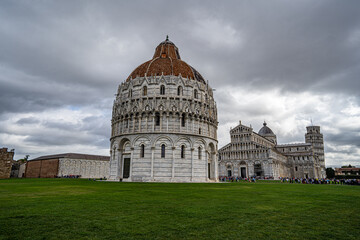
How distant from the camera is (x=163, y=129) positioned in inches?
1422

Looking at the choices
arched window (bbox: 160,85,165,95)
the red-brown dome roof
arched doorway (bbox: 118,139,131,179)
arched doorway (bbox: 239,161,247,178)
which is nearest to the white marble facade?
arched doorway (bbox: 118,139,131,179)

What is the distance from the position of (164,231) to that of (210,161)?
3588 cm

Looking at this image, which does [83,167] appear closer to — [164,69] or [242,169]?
[164,69]

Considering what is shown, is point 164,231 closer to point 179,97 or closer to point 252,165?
point 179,97

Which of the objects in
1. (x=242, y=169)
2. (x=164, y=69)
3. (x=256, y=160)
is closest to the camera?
(x=164, y=69)

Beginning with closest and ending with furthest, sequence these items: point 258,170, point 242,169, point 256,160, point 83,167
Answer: point 83,167 → point 258,170 → point 256,160 → point 242,169

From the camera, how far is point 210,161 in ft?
136

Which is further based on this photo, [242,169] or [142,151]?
[242,169]

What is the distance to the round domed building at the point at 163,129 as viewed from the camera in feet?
116

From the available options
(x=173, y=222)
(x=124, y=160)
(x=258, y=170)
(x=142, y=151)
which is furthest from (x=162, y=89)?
(x=258, y=170)

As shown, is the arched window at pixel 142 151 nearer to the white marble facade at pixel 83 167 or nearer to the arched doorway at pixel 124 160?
the arched doorway at pixel 124 160

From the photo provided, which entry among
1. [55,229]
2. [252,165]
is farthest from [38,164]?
[55,229]

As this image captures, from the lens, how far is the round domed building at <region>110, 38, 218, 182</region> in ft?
116

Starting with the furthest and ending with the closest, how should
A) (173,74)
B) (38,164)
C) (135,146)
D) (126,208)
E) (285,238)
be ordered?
(38,164) < (173,74) < (135,146) < (126,208) < (285,238)
